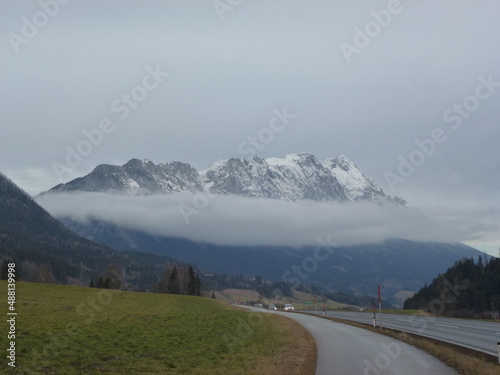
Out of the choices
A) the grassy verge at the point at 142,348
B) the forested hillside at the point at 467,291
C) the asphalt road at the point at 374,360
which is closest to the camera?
the asphalt road at the point at 374,360

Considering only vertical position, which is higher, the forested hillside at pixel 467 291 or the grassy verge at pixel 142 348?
the forested hillside at pixel 467 291

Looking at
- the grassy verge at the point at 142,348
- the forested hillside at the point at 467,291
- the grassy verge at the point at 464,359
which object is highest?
the forested hillside at the point at 467,291

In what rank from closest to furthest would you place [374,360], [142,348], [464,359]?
1. [464,359]
2. [374,360]
3. [142,348]

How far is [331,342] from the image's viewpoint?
1262 inches

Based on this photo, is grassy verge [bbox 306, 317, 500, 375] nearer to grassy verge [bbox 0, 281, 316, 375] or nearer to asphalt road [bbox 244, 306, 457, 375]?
asphalt road [bbox 244, 306, 457, 375]

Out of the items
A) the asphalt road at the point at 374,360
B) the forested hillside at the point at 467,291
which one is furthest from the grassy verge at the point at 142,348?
the forested hillside at the point at 467,291

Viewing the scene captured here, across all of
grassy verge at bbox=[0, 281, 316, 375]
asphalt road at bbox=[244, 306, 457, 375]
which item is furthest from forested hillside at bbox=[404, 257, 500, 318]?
grassy verge at bbox=[0, 281, 316, 375]

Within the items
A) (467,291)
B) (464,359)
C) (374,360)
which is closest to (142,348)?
(374,360)

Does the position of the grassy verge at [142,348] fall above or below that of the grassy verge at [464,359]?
below

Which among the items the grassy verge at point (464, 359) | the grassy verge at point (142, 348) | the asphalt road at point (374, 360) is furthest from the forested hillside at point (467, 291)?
the grassy verge at point (142, 348)

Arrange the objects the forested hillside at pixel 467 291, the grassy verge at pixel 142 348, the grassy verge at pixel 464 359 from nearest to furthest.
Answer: the grassy verge at pixel 464 359, the grassy verge at pixel 142 348, the forested hillside at pixel 467 291

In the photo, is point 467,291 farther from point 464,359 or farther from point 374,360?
point 374,360

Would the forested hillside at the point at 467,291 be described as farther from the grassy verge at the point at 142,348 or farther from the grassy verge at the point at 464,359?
the grassy verge at the point at 142,348

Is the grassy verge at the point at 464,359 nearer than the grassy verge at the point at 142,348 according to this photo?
Yes
